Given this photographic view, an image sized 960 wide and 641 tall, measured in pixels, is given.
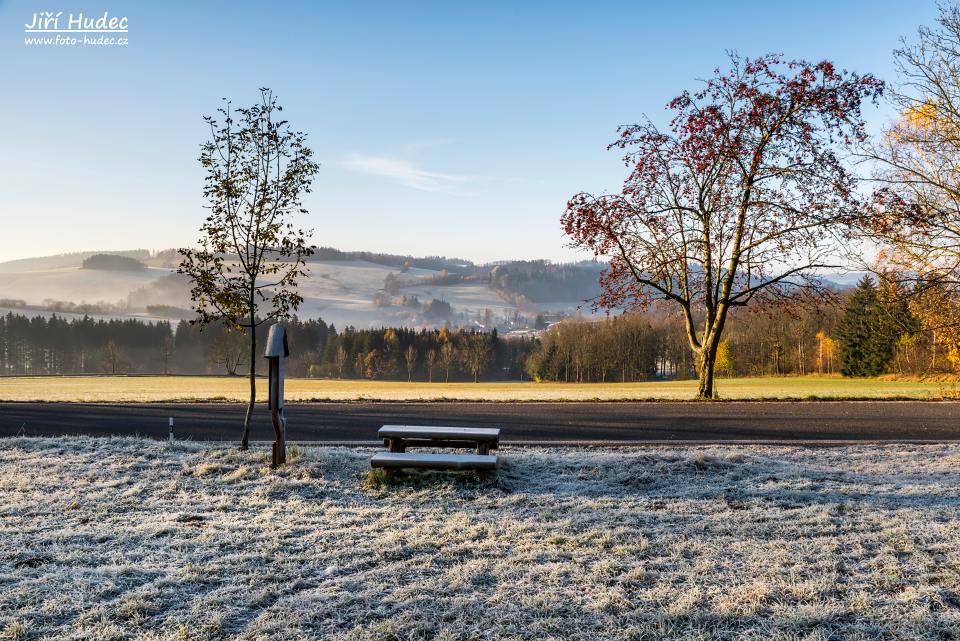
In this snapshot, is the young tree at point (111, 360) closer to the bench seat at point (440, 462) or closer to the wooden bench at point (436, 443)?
the wooden bench at point (436, 443)

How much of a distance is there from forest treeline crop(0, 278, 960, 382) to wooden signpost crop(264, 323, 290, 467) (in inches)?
1506

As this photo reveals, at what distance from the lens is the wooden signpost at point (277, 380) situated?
9.12 metres

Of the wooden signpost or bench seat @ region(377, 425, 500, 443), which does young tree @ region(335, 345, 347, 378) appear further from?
bench seat @ region(377, 425, 500, 443)

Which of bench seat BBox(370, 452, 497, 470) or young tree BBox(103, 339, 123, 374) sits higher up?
bench seat BBox(370, 452, 497, 470)

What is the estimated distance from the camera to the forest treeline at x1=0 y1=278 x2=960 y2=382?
65.1 m

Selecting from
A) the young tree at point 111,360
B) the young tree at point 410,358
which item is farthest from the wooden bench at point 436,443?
the young tree at point 410,358

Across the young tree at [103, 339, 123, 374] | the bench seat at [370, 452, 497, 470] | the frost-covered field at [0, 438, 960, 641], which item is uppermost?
the bench seat at [370, 452, 497, 470]

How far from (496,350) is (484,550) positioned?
10728 centimetres

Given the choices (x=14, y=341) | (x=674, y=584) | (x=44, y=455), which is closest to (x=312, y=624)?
(x=674, y=584)

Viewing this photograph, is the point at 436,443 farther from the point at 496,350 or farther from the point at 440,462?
the point at 496,350

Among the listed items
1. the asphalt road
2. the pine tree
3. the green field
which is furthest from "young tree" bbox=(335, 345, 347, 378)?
the asphalt road

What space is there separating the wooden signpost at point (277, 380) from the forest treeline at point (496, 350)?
125 feet

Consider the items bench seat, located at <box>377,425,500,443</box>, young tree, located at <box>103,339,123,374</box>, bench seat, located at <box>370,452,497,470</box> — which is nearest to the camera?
bench seat, located at <box>370,452,497,470</box>

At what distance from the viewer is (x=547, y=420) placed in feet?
48.5
